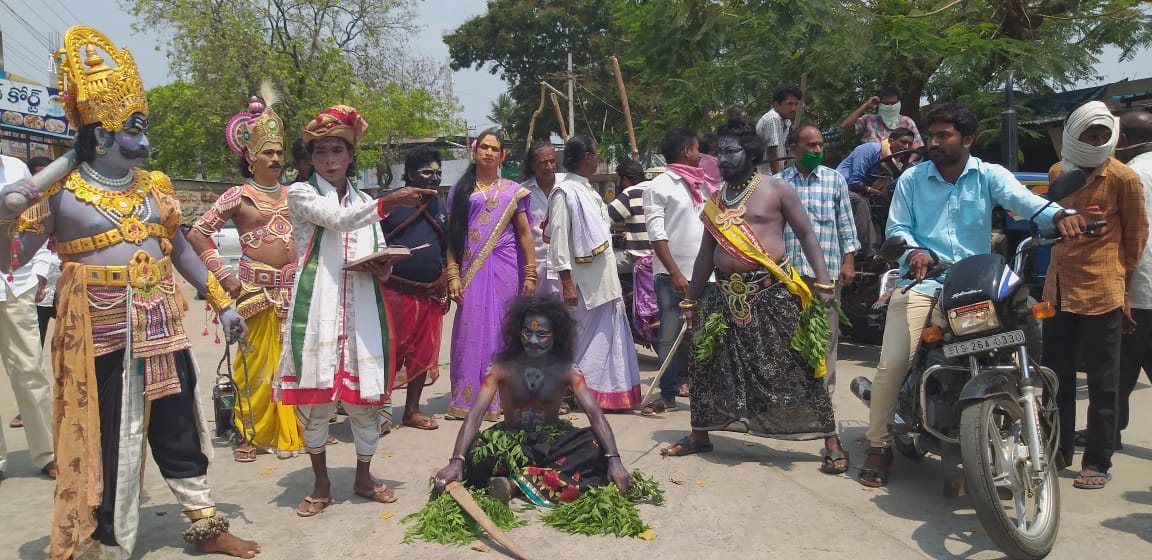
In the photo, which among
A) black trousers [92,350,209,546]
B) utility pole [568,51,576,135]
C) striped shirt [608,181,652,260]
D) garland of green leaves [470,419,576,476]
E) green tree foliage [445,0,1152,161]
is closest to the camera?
black trousers [92,350,209,546]

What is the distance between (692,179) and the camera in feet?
20.9

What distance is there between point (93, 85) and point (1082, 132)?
186 inches

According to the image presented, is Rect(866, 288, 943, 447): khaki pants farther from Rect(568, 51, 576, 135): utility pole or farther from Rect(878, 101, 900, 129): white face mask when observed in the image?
Rect(568, 51, 576, 135): utility pole

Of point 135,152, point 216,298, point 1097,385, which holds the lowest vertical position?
point 1097,385

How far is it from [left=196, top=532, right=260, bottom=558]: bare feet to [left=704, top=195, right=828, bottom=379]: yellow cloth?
9.50 feet

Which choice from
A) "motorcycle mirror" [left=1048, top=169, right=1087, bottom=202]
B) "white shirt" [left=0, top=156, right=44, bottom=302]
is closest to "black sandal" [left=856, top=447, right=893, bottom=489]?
"motorcycle mirror" [left=1048, top=169, right=1087, bottom=202]

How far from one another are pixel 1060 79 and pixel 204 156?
31.7 m

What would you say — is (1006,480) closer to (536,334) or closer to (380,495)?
(536,334)

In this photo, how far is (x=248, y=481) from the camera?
4961mm

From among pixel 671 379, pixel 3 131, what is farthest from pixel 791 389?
pixel 3 131

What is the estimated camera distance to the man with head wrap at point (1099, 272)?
442cm

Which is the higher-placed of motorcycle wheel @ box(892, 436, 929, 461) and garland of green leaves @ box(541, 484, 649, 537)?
motorcycle wheel @ box(892, 436, 929, 461)

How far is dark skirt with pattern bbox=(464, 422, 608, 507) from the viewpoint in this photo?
4.25 m

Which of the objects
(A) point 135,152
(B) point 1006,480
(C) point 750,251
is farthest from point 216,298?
(B) point 1006,480
